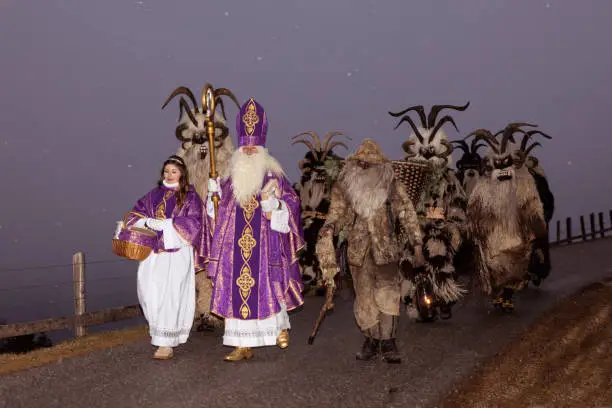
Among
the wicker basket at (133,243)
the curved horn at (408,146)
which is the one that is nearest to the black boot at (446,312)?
the curved horn at (408,146)

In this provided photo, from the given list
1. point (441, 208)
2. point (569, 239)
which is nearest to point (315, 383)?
point (441, 208)

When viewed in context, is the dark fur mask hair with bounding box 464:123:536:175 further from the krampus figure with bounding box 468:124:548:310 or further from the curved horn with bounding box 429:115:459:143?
the curved horn with bounding box 429:115:459:143

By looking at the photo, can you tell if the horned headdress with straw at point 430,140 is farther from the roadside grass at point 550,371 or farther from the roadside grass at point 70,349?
the roadside grass at point 70,349

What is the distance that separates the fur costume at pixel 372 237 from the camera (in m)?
6.85

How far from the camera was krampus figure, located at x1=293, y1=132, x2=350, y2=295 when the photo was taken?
1252 cm

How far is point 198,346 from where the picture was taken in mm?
7891

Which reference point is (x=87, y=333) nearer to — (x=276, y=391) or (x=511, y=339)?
(x=276, y=391)

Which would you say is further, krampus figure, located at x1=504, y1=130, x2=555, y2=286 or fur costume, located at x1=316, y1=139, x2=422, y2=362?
krampus figure, located at x1=504, y1=130, x2=555, y2=286

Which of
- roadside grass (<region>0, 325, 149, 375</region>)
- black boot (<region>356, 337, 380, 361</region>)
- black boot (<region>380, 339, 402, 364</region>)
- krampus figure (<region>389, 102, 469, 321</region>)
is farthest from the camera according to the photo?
krampus figure (<region>389, 102, 469, 321</region>)

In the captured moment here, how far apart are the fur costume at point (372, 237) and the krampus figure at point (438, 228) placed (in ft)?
6.56

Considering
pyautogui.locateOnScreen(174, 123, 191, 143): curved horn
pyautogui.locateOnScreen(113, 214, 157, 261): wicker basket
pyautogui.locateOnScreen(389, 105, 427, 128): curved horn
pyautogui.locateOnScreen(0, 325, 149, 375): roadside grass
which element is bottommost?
pyautogui.locateOnScreen(0, 325, 149, 375): roadside grass

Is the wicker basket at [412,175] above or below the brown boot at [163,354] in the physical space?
above

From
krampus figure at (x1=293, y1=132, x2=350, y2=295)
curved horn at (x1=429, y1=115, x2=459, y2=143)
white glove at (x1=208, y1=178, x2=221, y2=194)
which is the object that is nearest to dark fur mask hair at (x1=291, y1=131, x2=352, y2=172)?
krampus figure at (x1=293, y1=132, x2=350, y2=295)

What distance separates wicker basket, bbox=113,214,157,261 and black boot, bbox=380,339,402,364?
8.48 ft
